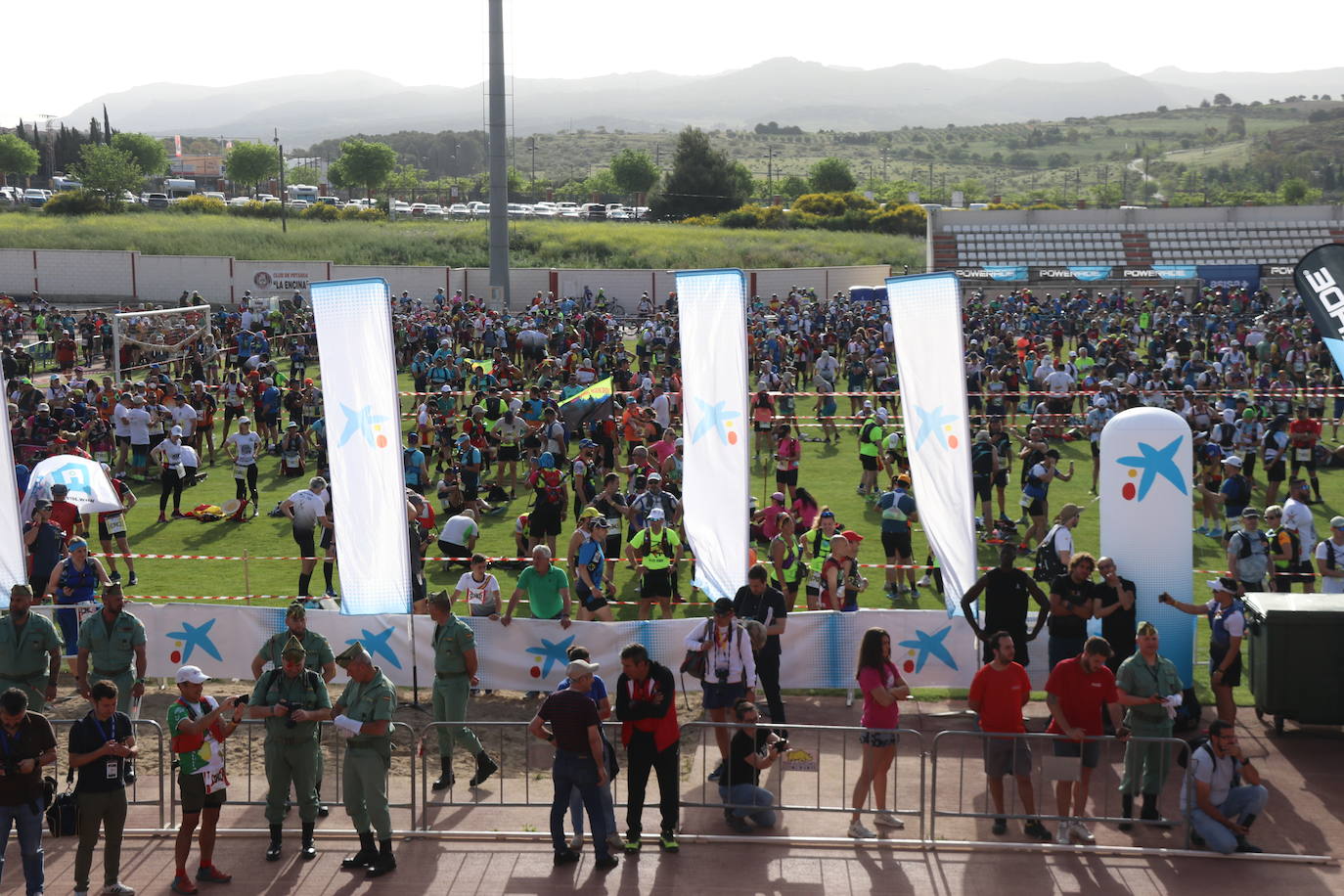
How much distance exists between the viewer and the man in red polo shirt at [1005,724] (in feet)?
29.9

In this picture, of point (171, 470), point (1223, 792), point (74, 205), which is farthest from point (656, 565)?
point (74, 205)

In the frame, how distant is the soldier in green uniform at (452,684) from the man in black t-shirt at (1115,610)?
508 cm

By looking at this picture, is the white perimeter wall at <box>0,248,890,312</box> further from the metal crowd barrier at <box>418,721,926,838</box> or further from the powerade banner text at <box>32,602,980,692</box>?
the metal crowd barrier at <box>418,721,926,838</box>

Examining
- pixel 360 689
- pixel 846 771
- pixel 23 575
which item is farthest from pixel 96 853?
pixel 846 771

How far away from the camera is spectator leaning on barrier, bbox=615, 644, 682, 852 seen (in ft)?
28.5

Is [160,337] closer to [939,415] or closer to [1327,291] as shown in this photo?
[939,415]

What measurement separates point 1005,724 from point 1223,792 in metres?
1.46

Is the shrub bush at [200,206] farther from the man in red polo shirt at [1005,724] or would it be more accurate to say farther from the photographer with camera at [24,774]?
the man in red polo shirt at [1005,724]

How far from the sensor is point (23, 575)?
12188 millimetres

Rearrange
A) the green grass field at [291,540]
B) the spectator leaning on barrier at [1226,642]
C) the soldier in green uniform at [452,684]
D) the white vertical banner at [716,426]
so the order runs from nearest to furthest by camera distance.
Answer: the soldier in green uniform at [452,684]
the spectator leaning on barrier at [1226,642]
the white vertical banner at [716,426]
the green grass field at [291,540]

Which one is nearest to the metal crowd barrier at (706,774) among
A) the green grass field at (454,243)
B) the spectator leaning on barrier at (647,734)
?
the spectator leaning on barrier at (647,734)

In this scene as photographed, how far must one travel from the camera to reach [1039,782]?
30.9 ft

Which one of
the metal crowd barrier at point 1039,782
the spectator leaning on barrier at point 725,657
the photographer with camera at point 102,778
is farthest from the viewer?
the spectator leaning on barrier at point 725,657

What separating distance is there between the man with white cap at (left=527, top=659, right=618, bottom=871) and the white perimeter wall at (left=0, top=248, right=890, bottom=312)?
133 feet
